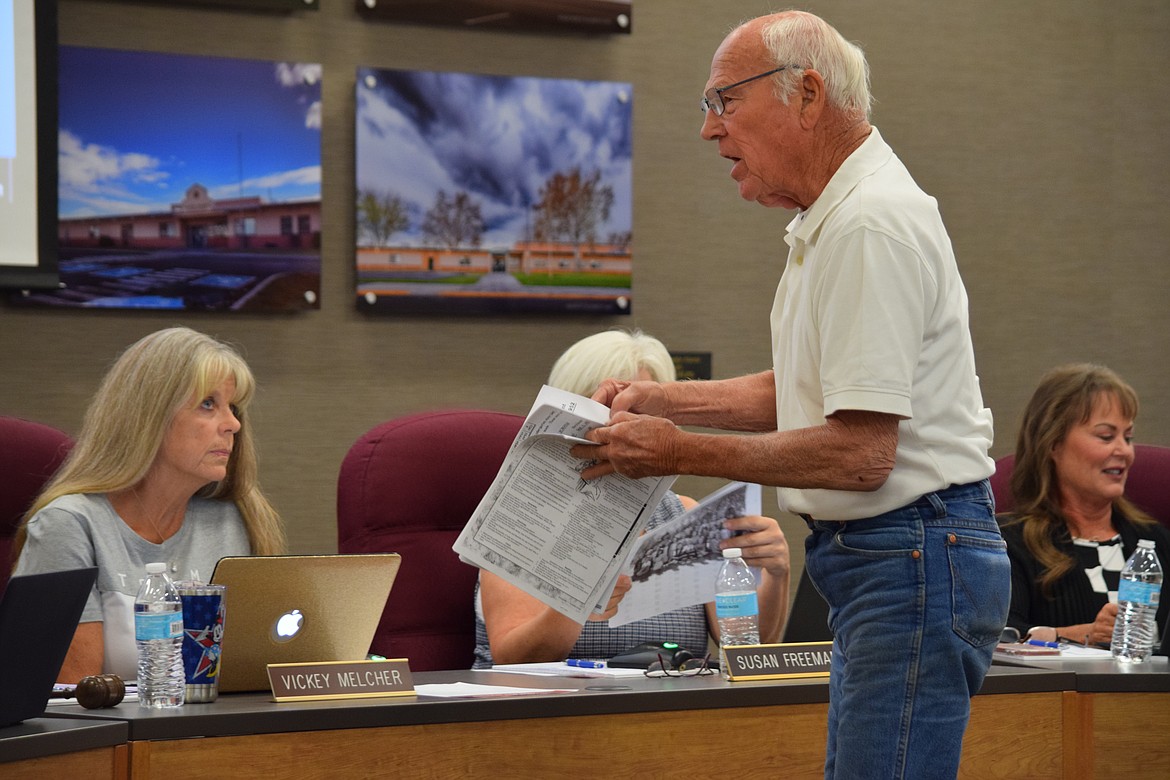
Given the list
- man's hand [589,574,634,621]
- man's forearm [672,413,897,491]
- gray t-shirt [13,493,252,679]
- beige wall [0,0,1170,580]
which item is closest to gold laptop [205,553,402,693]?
gray t-shirt [13,493,252,679]

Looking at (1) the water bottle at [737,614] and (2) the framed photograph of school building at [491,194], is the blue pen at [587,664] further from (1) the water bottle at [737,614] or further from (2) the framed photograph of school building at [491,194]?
(2) the framed photograph of school building at [491,194]

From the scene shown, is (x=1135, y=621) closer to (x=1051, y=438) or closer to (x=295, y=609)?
(x=1051, y=438)

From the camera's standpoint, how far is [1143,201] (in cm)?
402

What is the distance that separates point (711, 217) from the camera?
12.0 feet

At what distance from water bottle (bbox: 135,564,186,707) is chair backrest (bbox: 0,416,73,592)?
0.89 m

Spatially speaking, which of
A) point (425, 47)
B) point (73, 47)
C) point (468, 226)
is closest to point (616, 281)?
point (468, 226)

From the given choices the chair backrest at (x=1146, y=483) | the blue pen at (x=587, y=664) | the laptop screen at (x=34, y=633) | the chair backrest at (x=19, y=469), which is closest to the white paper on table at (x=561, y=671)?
the blue pen at (x=587, y=664)

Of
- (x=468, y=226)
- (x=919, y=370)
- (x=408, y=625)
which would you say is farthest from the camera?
(x=468, y=226)

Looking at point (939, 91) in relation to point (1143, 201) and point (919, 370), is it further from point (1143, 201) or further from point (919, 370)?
point (919, 370)

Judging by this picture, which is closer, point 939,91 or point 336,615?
point 336,615

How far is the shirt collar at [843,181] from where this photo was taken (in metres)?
1.58

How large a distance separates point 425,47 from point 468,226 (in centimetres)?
47

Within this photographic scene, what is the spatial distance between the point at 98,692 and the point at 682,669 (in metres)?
0.93

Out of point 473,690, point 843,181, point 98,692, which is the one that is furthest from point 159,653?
point 843,181
